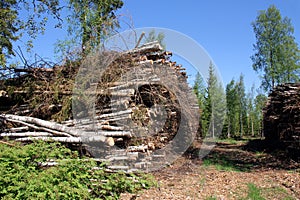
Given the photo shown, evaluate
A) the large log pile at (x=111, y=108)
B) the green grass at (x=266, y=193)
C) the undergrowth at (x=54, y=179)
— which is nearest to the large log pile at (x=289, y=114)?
the green grass at (x=266, y=193)

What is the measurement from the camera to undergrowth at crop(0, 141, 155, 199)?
3.16m

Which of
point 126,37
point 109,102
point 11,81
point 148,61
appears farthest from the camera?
point 11,81

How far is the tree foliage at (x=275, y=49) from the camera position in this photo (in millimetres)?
18969

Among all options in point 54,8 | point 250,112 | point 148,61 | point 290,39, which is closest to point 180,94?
point 148,61

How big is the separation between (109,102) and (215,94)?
1560 cm

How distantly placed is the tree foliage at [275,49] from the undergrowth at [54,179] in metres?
18.3

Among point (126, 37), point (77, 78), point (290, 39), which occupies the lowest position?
point (77, 78)

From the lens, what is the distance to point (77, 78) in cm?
577

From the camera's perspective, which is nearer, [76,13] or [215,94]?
[76,13]

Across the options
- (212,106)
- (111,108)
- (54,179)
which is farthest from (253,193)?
(212,106)

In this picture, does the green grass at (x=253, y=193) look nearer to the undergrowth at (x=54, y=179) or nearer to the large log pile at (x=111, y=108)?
the undergrowth at (x=54, y=179)

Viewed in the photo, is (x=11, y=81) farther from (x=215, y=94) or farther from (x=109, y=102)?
(x=215, y=94)

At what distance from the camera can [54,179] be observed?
11.0 feet

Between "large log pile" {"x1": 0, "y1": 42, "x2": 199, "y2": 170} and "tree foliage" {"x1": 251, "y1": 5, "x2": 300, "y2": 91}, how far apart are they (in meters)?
15.5
